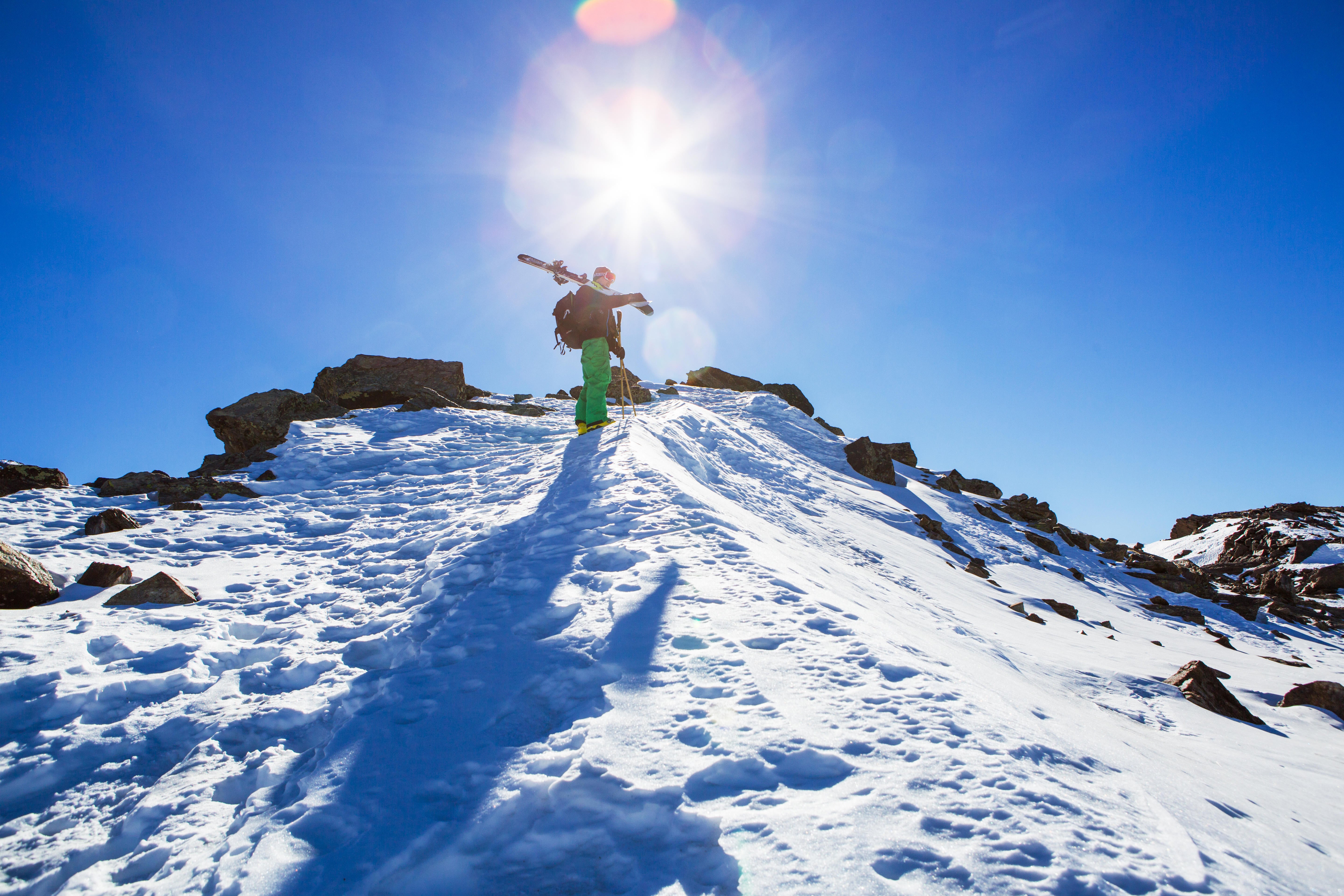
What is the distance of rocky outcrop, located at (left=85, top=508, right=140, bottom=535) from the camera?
605cm

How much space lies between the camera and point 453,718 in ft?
9.98

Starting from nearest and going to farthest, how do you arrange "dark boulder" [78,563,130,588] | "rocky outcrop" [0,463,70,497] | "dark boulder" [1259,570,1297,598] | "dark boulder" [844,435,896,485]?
1. "dark boulder" [78,563,130,588]
2. "rocky outcrop" [0,463,70,497]
3. "dark boulder" [844,435,896,485]
4. "dark boulder" [1259,570,1297,598]

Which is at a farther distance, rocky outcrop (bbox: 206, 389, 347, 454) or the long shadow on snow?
rocky outcrop (bbox: 206, 389, 347, 454)

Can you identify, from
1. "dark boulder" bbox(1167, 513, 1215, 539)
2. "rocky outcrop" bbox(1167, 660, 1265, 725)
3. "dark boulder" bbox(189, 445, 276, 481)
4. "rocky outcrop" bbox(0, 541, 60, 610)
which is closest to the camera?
"rocky outcrop" bbox(0, 541, 60, 610)

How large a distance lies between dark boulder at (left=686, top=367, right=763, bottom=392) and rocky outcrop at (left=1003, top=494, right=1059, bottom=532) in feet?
39.9

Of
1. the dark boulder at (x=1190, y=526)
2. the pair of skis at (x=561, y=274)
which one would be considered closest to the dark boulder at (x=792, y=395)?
the pair of skis at (x=561, y=274)

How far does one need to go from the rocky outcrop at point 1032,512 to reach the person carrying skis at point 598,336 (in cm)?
1693

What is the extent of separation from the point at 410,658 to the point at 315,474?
7.06m

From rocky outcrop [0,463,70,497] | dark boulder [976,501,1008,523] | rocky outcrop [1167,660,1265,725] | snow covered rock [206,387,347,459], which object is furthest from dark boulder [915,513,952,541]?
rocky outcrop [0,463,70,497]

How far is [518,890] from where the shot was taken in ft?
6.46

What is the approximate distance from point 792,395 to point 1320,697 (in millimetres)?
22339

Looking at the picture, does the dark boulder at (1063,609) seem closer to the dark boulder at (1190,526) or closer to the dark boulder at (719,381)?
the dark boulder at (719,381)

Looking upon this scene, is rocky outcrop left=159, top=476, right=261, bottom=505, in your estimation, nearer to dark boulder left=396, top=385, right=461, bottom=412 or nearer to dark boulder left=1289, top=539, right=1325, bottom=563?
dark boulder left=396, top=385, right=461, bottom=412

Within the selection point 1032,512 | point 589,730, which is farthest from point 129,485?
point 1032,512
